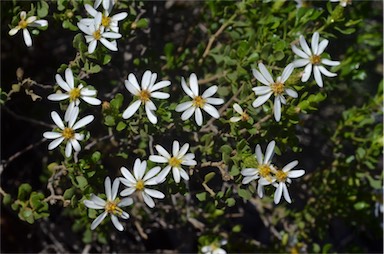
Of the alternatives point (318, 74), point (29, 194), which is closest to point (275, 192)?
point (318, 74)

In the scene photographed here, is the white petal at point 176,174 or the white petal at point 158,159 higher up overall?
the white petal at point 158,159

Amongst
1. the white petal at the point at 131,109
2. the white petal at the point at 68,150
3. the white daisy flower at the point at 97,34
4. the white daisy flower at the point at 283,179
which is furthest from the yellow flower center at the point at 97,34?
the white daisy flower at the point at 283,179

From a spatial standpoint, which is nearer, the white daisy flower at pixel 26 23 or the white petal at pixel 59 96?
the white petal at pixel 59 96

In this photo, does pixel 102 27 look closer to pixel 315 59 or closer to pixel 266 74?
pixel 266 74

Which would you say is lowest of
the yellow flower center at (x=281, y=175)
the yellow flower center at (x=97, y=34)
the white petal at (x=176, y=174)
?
the white petal at (x=176, y=174)

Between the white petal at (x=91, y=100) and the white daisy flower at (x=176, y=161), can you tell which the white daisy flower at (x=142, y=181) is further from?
the white petal at (x=91, y=100)

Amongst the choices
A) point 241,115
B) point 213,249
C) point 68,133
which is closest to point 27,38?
point 68,133

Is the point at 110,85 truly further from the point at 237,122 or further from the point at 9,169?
the point at 237,122
